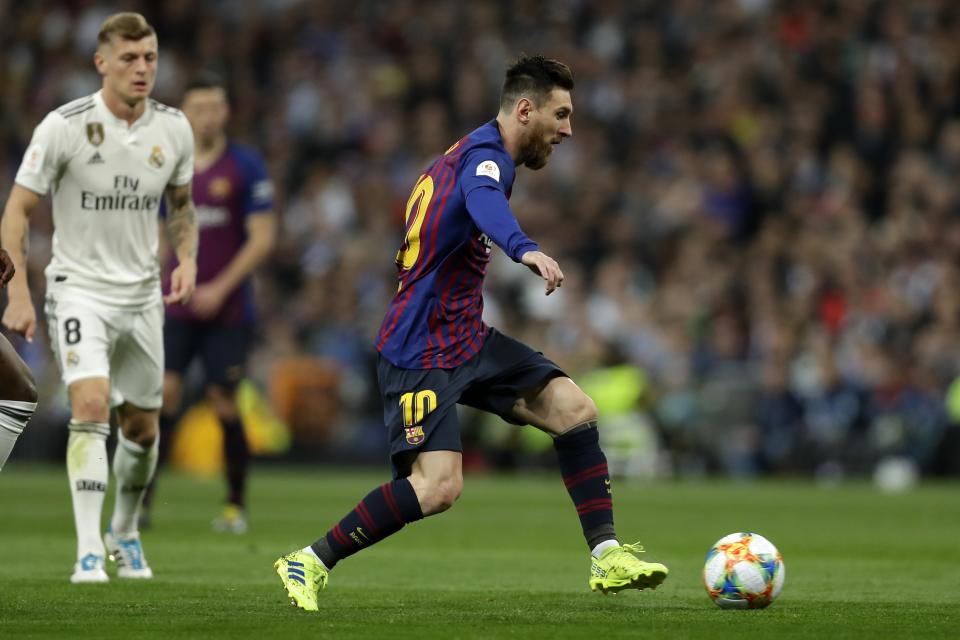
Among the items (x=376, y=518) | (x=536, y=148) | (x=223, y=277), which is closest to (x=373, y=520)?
(x=376, y=518)

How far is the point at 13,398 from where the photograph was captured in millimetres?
6484

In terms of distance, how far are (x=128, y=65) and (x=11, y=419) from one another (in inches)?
82.3

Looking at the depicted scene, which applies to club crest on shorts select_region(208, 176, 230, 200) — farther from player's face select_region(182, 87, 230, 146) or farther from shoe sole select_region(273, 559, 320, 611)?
shoe sole select_region(273, 559, 320, 611)

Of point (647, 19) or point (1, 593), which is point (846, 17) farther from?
point (1, 593)

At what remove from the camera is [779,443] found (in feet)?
65.1

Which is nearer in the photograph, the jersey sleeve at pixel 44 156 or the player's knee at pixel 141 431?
the jersey sleeve at pixel 44 156

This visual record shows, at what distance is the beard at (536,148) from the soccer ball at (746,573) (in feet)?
5.76

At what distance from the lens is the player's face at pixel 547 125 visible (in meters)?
6.86

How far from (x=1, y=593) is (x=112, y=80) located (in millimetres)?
2483

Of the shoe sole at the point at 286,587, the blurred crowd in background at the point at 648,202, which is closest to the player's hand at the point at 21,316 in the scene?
the shoe sole at the point at 286,587

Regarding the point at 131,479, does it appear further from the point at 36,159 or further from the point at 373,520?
the point at 373,520

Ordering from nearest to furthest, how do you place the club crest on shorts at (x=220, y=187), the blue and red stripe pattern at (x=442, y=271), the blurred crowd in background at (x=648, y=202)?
the blue and red stripe pattern at (x=442, y=271), the club crest on shorts at (x=220, y=187), the blurred crowd in background at (x=648, y=202)

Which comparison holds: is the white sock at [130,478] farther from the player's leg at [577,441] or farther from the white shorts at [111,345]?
the player's leg at [577,441]

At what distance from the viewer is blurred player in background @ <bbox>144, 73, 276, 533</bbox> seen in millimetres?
11094
